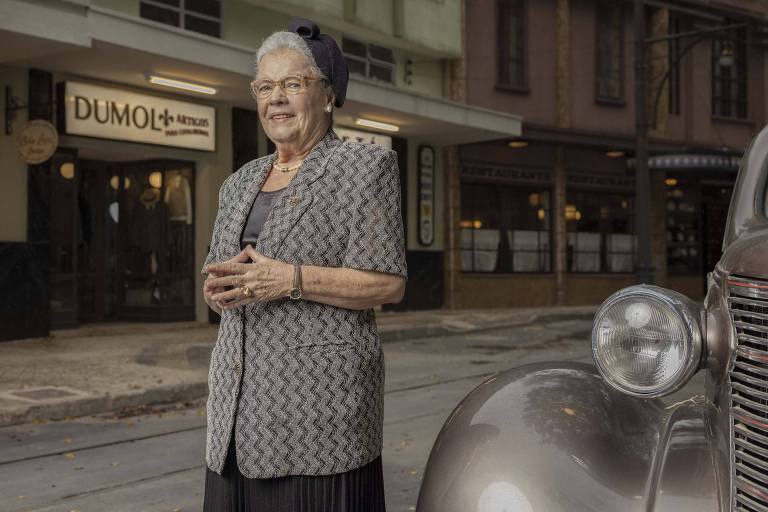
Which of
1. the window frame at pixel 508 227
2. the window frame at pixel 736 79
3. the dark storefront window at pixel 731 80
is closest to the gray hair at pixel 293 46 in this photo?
the window frame at pixel 508 227

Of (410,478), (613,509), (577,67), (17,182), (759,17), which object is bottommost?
(410,478)

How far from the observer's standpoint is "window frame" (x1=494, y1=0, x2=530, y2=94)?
68.5 ft

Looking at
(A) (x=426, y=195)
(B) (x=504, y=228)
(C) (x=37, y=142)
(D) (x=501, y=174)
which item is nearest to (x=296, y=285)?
(C) (x=37, y=142)

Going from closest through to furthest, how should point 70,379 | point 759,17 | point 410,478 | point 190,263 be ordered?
point 410,478 < point 70,379 < point 190,263 < point 759,17

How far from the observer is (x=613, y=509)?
2.06 metres

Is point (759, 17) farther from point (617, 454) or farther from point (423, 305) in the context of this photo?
point (617, 454)

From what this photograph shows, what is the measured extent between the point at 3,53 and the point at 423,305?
35.0 feet

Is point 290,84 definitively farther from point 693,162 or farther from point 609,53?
point 609,53

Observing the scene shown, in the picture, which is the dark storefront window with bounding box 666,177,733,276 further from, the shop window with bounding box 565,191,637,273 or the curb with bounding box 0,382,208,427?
the curb with bounding box 0,382,208,427

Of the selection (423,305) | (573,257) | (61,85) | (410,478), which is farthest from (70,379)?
(573,257)

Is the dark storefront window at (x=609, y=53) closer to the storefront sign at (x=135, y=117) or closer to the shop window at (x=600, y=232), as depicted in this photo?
the shop window at (x=600, y=232)

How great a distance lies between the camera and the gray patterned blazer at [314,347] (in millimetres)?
2094

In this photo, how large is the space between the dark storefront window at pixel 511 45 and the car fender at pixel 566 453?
19.1 meters

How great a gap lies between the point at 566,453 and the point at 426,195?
17508 mm
